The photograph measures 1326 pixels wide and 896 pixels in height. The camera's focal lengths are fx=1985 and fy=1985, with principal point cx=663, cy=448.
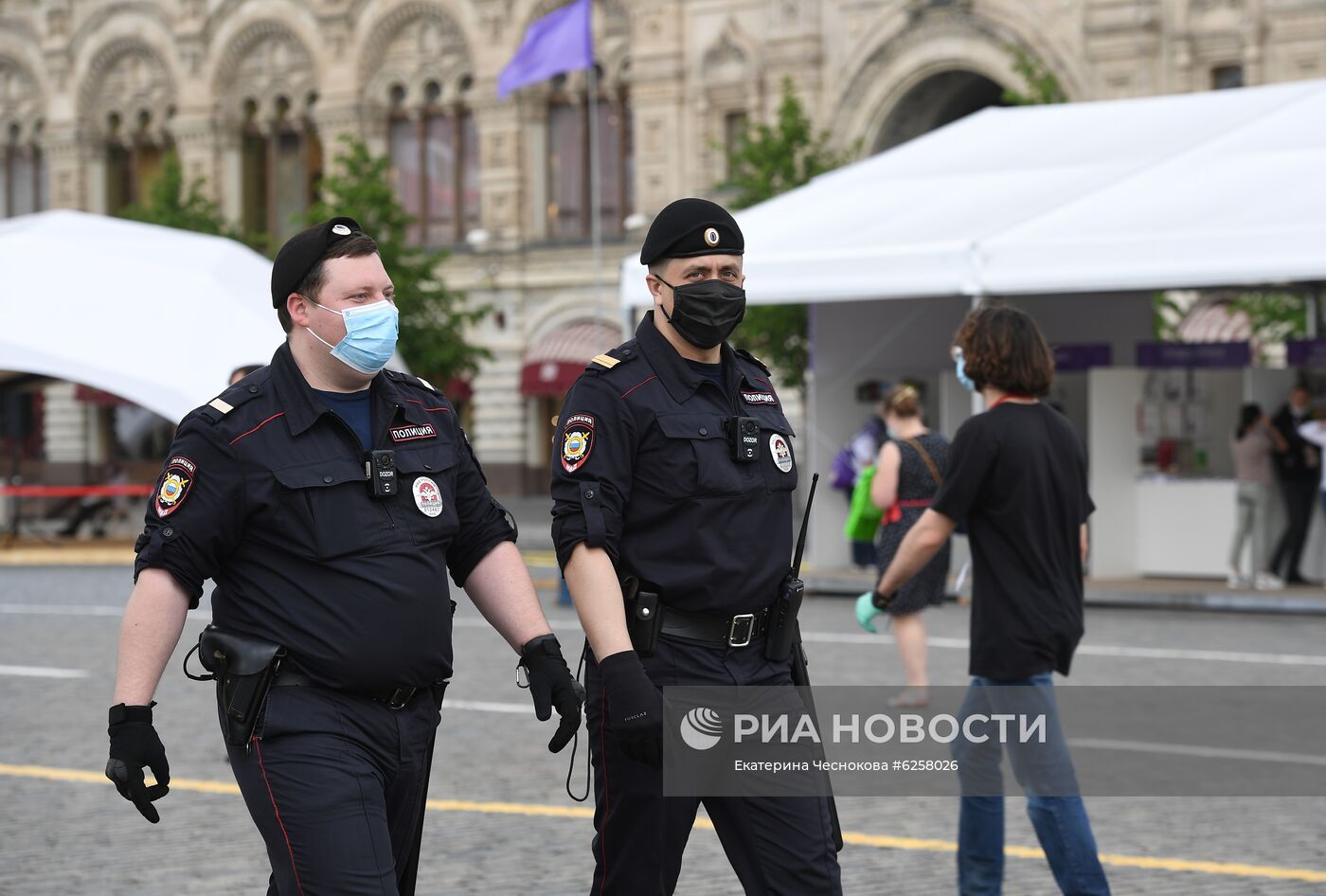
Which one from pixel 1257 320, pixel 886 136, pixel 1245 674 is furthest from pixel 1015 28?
pixel 1245 674

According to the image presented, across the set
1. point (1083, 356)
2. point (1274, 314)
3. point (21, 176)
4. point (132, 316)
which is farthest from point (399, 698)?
point (21, 176)

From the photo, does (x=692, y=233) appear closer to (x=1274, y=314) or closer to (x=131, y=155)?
(x=1274, y=314)

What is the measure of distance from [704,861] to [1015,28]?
3000 cm

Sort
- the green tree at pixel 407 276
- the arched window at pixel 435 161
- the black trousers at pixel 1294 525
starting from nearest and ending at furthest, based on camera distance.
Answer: the black trousers at pixel 1294 525 → the green tree at pixel 407 276 → the arched window at pixel 435 161

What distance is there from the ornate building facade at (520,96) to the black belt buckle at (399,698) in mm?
30838

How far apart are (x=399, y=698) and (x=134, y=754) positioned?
0.59 metres

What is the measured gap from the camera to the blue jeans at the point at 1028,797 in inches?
230

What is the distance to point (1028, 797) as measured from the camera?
19.4 feet

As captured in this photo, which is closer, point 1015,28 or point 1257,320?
point 1257,320

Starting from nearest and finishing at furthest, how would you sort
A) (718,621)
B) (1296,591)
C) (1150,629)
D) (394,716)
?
(394,716) < (718,621) < (1150,629) < (1296,591)

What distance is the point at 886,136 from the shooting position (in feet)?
124

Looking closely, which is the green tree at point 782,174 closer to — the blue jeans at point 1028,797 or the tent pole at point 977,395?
the tent pole at point 977,395

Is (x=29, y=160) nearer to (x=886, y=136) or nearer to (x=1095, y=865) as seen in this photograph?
(x=886, y=136)

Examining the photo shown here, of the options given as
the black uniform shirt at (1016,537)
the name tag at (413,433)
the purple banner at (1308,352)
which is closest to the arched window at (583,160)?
the purple banner at (1308,352)
